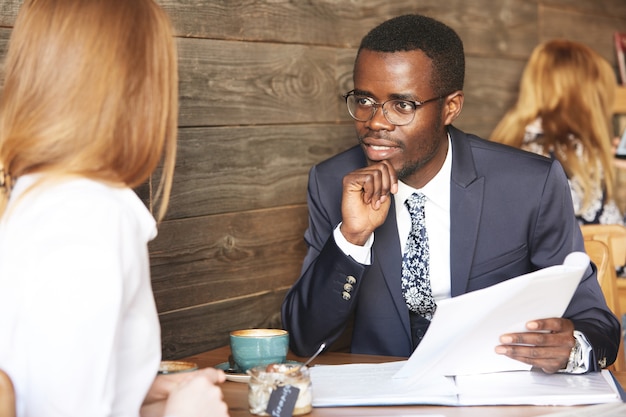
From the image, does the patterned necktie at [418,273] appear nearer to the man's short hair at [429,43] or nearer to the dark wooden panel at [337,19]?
the man's short hair at [429,43]

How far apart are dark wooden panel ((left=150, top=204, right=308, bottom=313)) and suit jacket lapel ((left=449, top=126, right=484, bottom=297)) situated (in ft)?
1.81

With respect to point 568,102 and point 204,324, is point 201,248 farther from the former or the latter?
point 568,102

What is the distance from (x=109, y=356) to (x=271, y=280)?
135 centimetres

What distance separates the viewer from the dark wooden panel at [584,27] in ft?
12.1

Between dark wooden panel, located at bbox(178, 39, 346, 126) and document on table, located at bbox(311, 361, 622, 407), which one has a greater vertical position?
dark wooden panel, located at bbox(178, 39, 346, 126)

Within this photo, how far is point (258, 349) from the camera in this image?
1620mm

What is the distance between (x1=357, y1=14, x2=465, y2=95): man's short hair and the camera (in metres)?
2.04

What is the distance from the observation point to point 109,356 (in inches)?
42.6

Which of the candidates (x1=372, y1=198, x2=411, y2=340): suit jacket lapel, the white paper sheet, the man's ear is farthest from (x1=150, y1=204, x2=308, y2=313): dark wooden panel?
the white paper sheet

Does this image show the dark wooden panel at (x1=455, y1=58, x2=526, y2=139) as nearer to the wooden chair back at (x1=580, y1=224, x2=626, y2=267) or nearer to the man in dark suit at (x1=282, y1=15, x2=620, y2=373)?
the wooden chair back at (x1=580, y1=224, x2=626, y2=267)

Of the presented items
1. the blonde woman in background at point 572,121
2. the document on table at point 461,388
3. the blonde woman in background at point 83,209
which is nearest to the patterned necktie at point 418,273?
the document on table at point 461,388

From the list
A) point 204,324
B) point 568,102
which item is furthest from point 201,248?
point 568,102

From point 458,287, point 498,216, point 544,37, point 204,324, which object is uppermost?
point 544,37

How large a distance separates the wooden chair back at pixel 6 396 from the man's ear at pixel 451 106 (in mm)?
1304
